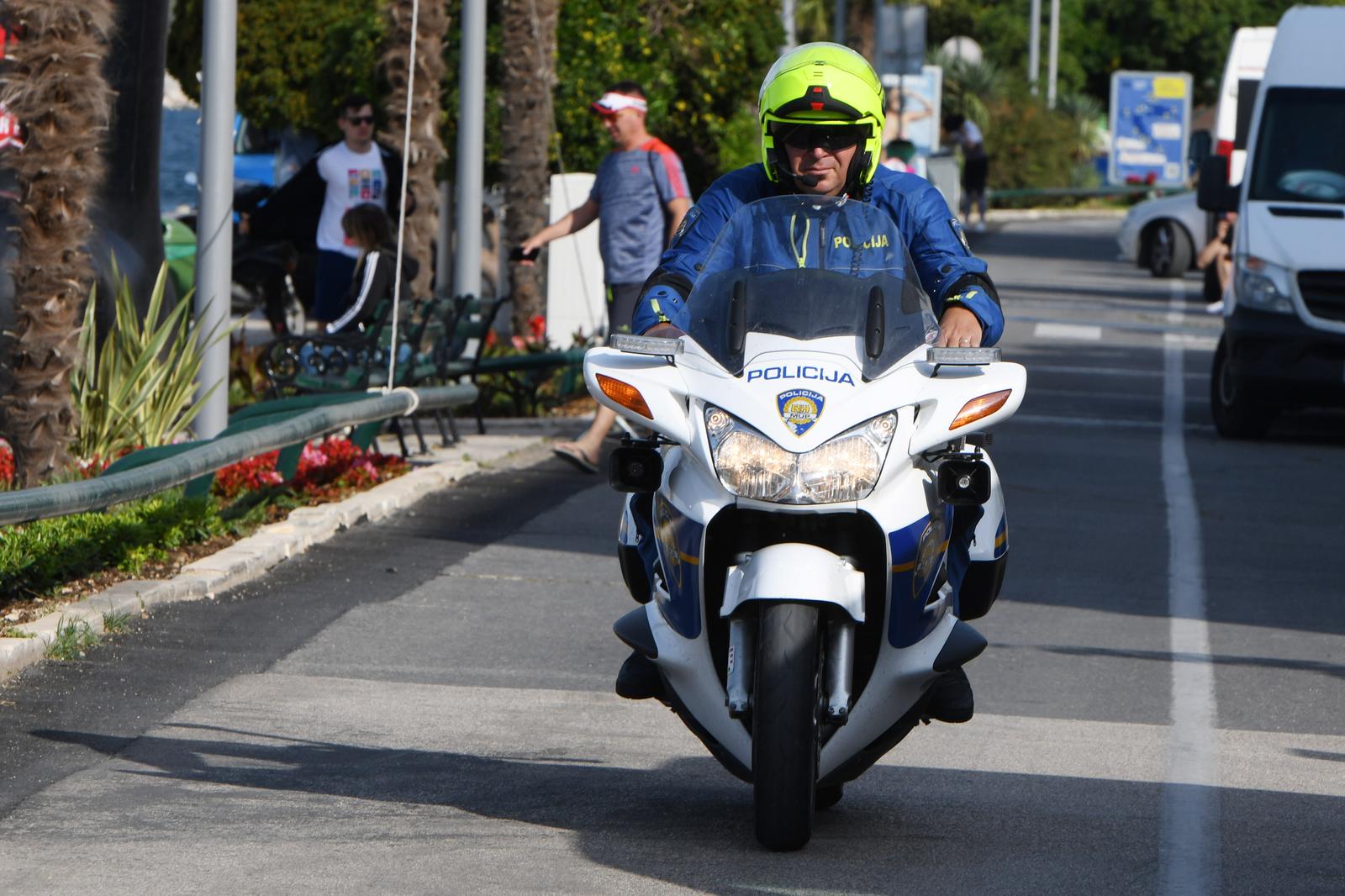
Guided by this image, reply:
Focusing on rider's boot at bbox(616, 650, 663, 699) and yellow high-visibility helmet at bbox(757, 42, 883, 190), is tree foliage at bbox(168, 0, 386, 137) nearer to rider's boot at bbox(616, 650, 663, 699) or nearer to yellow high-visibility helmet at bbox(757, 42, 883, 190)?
yellow high-visibility helmet at bbox(757, 42, 883, 190)

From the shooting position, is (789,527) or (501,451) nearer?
(789,527)

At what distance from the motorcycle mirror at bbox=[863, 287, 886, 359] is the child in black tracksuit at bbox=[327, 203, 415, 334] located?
26.8 ft

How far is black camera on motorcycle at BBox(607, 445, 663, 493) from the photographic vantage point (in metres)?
5.37

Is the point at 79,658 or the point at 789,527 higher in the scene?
the point at 789,527

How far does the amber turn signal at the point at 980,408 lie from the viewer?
5168mm

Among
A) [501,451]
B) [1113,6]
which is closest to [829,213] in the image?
[501,451]

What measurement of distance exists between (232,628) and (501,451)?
17.9 ft

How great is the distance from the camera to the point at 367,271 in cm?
1334

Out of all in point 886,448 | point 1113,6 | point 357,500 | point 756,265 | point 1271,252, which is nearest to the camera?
point 886,448

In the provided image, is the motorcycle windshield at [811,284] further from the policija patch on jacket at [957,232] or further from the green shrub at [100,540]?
the green shrub at [100,540]

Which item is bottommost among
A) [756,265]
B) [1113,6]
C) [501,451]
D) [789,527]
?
[501,451]

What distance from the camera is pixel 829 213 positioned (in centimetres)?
554

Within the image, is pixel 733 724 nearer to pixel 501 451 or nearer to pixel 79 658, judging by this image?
pixel 79 658

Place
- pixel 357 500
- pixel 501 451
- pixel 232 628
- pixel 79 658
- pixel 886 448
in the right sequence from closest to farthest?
pixel 886 448 → pixel 79 658 → pixel 232 628 → pixel 357 500 → pixel 501 451
